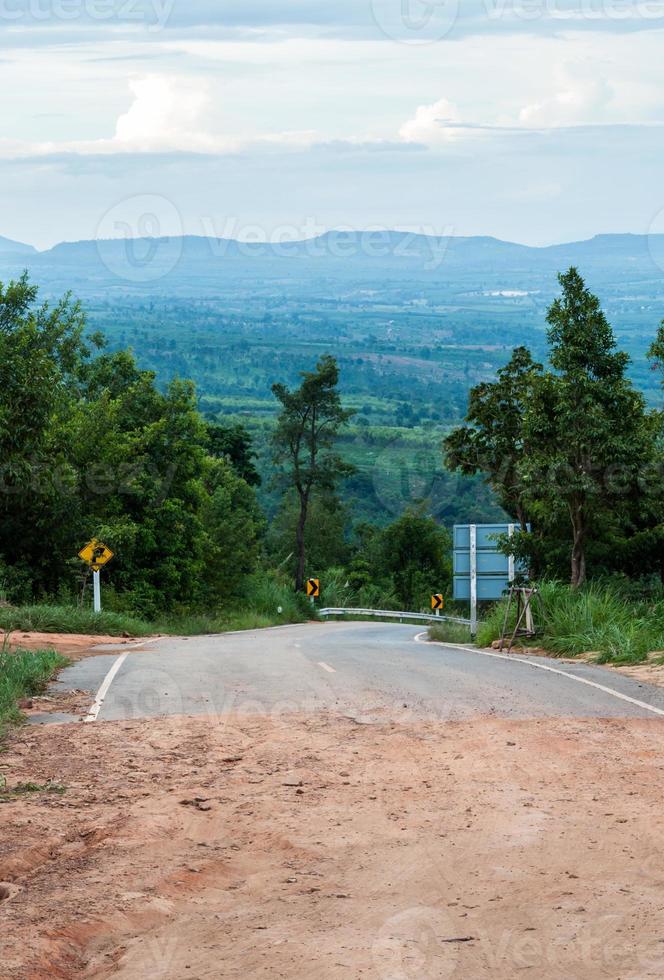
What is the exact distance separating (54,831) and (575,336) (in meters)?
21.3

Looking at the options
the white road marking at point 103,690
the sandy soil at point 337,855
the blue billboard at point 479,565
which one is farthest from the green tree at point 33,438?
the sandy soil at point 337,855

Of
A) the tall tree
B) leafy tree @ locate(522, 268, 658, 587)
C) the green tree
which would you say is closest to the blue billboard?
leafy tree @ locate(522, 268, 658, 587)

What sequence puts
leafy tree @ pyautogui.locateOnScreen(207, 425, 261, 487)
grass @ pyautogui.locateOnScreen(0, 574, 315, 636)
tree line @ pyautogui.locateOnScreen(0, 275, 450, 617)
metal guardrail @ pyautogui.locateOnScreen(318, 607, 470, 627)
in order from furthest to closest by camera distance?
leafy tree @ pyautogui.locateOnScreen(207, 425, 261, 487), metal guardrail @ pyautogui.locateOnScreen(318, 607, 470, 627), tree line @ pyautogui.locateOnScreen(0, 275, 450, 617), grass @ pyautogui.locateOnScreen(0, 574, 315, 636)

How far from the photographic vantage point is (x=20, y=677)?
49.8 ft

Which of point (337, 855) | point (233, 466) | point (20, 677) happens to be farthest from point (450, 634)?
point (233, 466)

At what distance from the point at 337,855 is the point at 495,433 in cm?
3537

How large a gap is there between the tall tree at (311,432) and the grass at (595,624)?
5187 cm

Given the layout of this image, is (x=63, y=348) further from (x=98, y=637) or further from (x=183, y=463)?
(x=98, y=637)

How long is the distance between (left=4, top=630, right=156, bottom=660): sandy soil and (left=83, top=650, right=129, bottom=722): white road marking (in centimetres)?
122

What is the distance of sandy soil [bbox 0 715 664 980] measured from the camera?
6500mm

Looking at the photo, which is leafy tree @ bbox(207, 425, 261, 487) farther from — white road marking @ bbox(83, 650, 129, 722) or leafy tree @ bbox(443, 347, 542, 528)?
white road marking @ bbox(83, 650, 129, 722)

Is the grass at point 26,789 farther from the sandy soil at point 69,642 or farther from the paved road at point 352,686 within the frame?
the sandy soil at point 69,642

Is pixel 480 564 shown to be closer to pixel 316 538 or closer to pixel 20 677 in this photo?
pixel 20 677

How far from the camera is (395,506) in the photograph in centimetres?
13400
